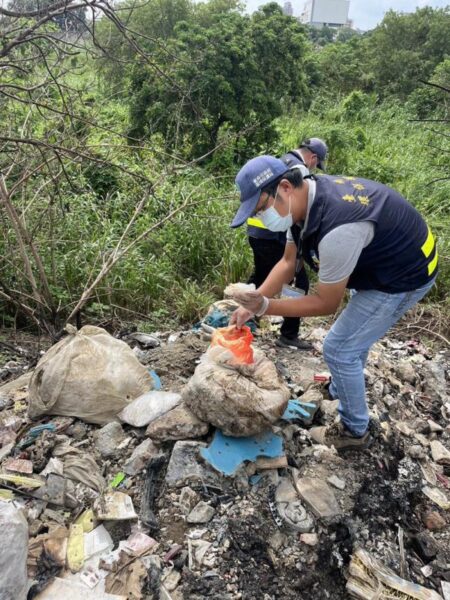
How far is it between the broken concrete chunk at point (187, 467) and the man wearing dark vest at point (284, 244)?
1378 millimetres

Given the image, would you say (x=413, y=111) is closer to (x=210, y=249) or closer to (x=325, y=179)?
(x=210, y=249)

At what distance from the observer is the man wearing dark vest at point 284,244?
317 centimetres

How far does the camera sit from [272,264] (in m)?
3.39

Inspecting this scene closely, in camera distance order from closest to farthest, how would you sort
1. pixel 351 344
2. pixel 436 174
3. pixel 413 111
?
pixel 351 344, pixel 436 174, pixel 413 111

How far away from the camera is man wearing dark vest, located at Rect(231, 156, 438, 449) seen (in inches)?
68.7

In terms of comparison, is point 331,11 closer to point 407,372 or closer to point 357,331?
point 407,372

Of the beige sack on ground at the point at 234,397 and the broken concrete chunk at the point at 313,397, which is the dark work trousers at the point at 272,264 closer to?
the broken concrete chunk at the point at 313,397

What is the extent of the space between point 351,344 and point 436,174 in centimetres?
560

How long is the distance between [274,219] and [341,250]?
318 millimetres

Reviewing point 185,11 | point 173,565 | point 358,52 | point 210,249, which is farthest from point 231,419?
point 358,52

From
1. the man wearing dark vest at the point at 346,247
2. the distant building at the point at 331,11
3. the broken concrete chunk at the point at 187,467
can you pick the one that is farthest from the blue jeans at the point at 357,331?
the distant building at the point at 331,11

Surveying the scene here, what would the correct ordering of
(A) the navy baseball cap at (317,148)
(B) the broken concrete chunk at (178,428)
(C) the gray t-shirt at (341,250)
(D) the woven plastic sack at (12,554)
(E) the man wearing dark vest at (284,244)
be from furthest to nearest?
(A) the navy baseball cap at (317,148) < (E) the man wearing dark vest at (284,244) < (B) the broken concrete chunk at (178,428) < (C) the gray t-shirt at (341,250) < (D) the woven plastic sack at (12,554)

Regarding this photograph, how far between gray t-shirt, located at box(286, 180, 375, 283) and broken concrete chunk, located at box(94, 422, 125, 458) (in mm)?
1326

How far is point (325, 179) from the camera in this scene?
1878 mm
